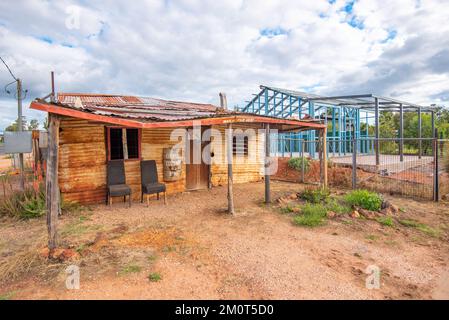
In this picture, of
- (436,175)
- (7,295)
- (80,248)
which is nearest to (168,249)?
(80,248)

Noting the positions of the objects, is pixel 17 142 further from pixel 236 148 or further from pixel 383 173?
pixel 383 173

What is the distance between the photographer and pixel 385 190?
9.15 meters

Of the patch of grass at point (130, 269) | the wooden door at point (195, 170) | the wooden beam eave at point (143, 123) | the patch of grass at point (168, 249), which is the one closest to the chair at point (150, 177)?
the wooden door at point (195, 170)

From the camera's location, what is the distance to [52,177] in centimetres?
421

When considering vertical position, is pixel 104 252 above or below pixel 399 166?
below

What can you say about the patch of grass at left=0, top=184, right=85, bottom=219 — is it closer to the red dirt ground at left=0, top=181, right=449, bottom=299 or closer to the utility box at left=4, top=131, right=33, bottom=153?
the red dirt ground at left=0, top=181, right=449, bottom=299

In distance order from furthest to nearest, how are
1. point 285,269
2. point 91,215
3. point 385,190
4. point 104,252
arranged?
point 385,190
point 91,215
point 104,252
point 285,269

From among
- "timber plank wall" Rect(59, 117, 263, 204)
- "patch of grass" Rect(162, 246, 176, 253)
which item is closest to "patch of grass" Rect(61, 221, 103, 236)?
A: "timber plank wall" Rect(59, 117, 263, 204)

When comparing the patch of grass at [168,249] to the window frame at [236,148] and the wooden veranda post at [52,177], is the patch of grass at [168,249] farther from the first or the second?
the window frame at [236,148]

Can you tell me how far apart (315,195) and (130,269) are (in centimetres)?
567

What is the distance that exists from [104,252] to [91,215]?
2634 millimetres
